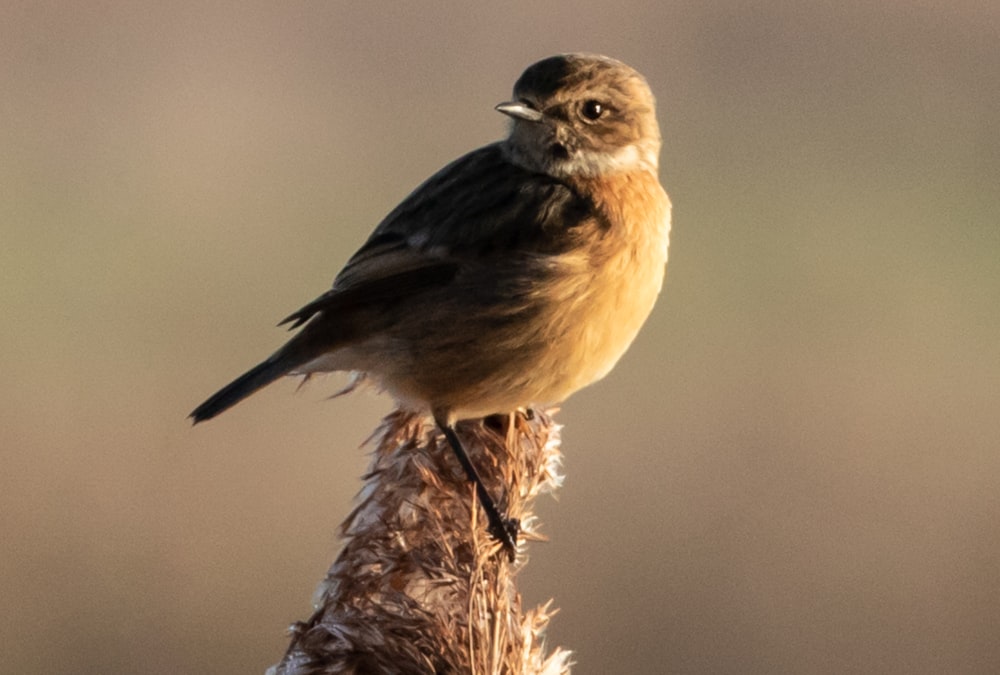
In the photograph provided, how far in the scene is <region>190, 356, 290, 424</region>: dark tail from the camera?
589 cm

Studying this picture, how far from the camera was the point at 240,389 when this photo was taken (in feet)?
19.4

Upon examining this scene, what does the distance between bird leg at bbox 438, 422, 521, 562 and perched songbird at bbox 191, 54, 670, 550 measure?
1005 mm

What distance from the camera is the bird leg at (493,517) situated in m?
4.31

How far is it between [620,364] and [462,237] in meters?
9.34

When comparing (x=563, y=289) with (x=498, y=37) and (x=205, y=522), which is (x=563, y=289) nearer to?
(x=205, y=522)

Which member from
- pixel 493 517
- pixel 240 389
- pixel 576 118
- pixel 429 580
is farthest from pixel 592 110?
pixel 429 580

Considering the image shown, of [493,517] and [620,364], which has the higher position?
[620,364]

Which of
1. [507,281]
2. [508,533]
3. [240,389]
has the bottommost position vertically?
[508,533]

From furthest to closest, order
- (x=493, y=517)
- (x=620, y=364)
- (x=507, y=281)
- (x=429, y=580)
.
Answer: (x=620, y=364), (x=507, y=281), (x=493, y=517), (x=429, y=580)

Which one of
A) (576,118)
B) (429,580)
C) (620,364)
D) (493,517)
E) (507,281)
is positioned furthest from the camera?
(620,364)

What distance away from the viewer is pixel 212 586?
10250mm

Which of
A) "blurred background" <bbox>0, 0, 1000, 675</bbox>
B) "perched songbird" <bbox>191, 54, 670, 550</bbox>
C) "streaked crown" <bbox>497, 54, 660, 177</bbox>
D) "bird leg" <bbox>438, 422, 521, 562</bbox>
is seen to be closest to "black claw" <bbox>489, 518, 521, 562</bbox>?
"bird leg" <bbox>438, 422, 521, 562</bbox>

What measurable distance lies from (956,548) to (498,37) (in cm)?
1128

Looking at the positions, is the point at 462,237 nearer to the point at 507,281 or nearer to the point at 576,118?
the point at 507,281
